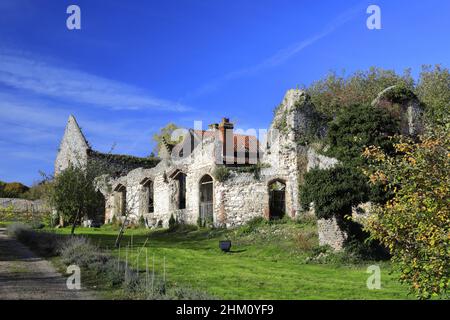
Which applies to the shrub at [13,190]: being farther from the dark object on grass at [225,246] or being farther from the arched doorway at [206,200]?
the dark object on grass at [225,246]

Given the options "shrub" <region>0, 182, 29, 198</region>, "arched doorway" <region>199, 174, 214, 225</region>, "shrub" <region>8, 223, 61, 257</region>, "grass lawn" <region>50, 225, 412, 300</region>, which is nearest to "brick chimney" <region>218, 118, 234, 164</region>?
"arched doorway" <region>199, 174, 214, 225</region>

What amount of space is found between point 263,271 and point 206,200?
48.7 feet

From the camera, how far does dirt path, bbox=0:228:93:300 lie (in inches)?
432

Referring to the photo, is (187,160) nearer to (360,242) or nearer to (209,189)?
(209,189)

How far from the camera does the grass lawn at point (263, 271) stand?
12.1 metres

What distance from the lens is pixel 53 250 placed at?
1864cm

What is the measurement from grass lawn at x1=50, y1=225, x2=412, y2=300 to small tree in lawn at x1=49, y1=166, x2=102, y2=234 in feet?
7.62

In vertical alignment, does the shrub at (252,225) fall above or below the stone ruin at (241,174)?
below

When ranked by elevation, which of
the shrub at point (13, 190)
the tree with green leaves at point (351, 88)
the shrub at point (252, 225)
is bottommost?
the shrub at point (252, 225)

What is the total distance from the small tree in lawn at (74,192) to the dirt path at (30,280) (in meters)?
4.49

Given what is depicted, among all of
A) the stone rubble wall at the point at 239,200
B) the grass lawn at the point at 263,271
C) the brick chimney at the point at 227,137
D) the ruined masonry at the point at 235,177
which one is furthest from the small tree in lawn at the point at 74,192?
the brick chimney at the point at 227,137
